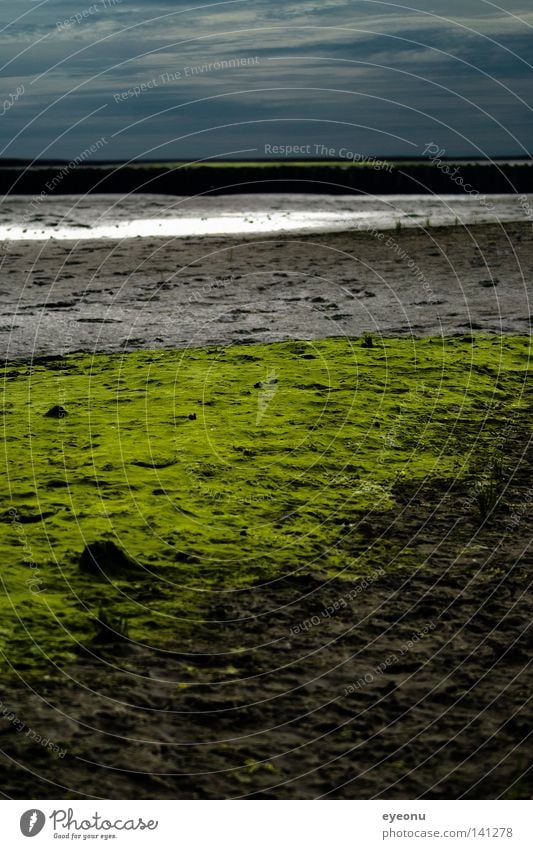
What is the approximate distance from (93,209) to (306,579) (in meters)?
21.3

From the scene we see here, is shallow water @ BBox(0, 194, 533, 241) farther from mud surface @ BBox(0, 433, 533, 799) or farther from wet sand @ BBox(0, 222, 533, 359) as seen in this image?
mud surface @ BBox(0, 433, 533, 799)

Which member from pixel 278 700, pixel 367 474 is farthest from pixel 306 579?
pixel 367 474

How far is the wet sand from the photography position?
1027cm

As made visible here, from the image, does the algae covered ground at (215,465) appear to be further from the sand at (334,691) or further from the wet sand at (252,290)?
the wet sand at (252,290)

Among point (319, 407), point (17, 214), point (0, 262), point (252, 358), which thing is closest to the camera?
point (319, 407)

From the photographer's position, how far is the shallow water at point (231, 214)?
1984 centimetres

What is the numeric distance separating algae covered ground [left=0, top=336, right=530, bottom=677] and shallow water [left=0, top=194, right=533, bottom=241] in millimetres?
10657

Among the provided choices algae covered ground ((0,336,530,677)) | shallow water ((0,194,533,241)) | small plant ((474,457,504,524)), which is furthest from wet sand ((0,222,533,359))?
small plant ((474,457,504,524))

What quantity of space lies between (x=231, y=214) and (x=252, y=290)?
11.5 metres

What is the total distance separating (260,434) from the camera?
6859 mm


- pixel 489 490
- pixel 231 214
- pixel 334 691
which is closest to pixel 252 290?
Answer: pixel 489 490

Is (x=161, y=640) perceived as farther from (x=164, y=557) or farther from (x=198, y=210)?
(x=198, y=210)

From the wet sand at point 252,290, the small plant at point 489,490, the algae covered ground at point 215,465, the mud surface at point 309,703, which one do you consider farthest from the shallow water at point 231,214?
the mud surface at point 309,703

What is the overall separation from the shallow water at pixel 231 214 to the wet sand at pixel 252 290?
207cm
